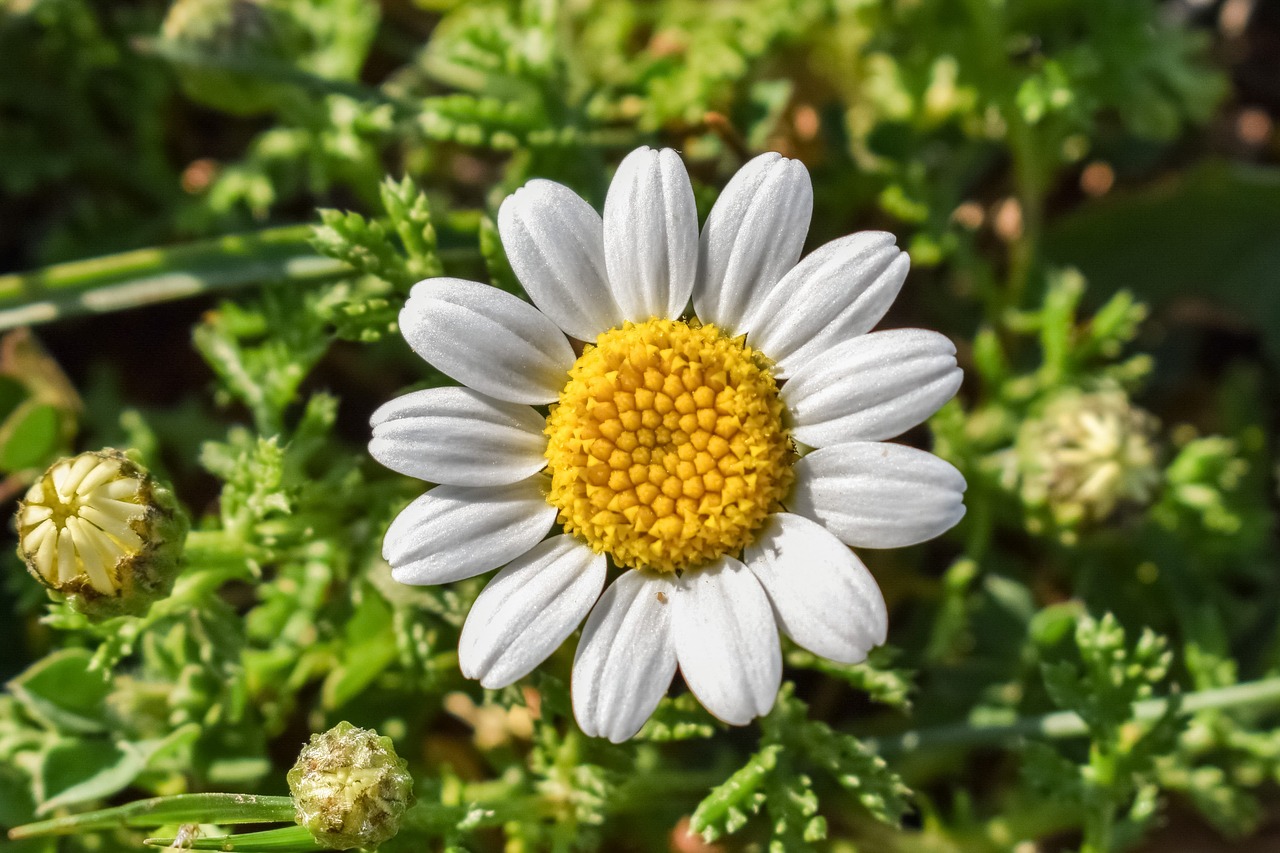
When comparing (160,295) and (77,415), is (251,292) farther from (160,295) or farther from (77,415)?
(77,415)

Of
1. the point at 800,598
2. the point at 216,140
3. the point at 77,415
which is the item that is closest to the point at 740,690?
the point at 800,598

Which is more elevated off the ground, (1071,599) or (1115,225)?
(1115,225)

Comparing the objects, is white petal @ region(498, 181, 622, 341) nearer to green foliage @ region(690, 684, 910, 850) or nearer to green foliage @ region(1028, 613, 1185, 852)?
green foliage @ region(690, 684, 910, 850)

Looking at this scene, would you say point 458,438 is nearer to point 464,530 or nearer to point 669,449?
point 464,530

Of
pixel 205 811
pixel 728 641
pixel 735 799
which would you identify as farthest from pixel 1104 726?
pixel 205 811

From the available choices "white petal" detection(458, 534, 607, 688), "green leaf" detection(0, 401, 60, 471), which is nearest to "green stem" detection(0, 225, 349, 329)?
"green leaf" detection(0, 401, 60, 471)

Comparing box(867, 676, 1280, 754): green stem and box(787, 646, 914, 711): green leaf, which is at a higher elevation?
box(787, 646, 914, 711): green leaf
